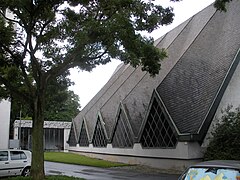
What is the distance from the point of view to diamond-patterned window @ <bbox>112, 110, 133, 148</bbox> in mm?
31259

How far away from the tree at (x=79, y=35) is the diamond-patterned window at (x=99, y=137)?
22215mm

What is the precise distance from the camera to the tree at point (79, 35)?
41.8 feet

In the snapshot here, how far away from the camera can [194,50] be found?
29.4 m

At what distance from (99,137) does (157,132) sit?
43.9 feet

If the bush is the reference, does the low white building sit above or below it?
above

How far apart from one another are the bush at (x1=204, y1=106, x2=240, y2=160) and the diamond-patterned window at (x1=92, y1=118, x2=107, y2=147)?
659 inches

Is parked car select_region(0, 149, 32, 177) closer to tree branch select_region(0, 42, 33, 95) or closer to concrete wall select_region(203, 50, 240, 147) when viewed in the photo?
tree branch select_region(0, 42, 33, 95)

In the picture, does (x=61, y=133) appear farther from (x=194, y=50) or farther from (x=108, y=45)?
(x=108, y=45)

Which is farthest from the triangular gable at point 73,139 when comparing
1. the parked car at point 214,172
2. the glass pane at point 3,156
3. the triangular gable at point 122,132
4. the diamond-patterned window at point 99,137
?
the parked car at point 214,172

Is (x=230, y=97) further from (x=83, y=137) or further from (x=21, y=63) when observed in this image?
(x=83, y=137)

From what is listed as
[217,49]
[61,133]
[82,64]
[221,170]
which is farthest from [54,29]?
[61,133]

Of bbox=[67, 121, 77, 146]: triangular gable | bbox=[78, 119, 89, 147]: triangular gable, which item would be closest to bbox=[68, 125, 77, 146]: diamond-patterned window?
bbox=[67, 121, 77, 146]: triangular gable

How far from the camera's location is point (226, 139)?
21.2 meters

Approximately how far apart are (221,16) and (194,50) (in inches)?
205
